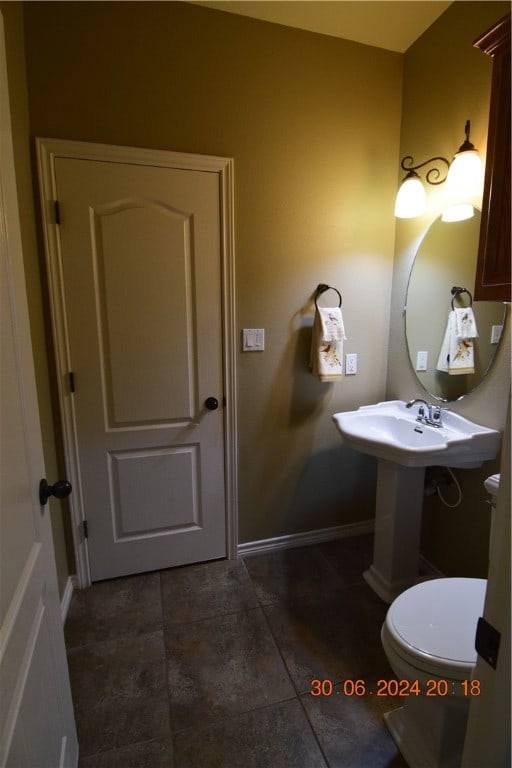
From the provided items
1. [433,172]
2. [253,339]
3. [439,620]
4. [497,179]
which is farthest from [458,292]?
[439,620]

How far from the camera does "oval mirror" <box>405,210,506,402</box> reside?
5.39 feet

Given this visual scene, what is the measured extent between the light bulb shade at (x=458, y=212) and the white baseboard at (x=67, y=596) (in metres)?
2.53

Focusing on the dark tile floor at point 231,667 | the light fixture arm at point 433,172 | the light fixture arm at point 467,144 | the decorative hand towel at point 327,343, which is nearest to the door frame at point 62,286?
the dark tile floor at point 231,667

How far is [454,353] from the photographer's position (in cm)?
179

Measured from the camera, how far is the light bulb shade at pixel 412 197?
1841 millimetres

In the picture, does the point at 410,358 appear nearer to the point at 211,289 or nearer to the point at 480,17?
the point at 211,289

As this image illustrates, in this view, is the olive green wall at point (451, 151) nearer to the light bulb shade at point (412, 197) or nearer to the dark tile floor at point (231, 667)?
the light bulb shade at point (412, 197)

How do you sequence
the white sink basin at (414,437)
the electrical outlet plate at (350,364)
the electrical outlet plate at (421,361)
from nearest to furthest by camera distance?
1. the white sink basin at (414,437)
2. the electrical outlet plate at (421,361)
3. the electrical outlet plate at (350,364)

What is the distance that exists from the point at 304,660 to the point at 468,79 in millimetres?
2558

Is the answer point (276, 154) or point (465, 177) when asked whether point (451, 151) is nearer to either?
point (465, 177)

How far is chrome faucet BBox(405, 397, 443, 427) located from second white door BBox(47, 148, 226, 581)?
1.03 meters

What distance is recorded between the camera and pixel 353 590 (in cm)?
192

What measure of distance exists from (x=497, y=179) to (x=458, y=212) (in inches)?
29.4

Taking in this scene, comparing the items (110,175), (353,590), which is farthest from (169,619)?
(110,175)
